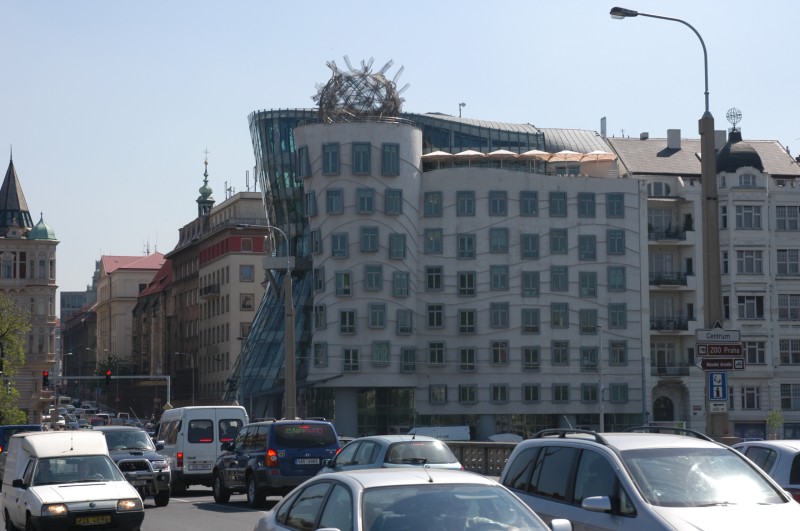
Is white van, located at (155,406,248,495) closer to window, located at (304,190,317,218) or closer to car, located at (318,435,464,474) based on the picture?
car, located at (318,435,464,474)

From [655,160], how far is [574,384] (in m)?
19.2

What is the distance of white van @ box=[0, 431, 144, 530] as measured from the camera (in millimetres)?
19078

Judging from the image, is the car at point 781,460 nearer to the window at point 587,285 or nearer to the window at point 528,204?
the window at point 528,204

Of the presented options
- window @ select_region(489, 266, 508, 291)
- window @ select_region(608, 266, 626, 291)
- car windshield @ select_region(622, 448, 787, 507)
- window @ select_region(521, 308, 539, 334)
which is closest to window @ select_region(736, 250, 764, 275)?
window @ select_region(608, 266, 626, 291)

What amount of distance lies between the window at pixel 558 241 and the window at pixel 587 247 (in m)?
1.02

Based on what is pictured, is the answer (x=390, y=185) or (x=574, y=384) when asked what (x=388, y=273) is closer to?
(x=390, y=185)

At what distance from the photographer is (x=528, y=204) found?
84250mm

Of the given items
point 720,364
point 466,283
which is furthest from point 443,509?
point 466,283

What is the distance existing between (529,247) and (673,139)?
1760 centimetres

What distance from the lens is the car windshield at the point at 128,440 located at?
2938cm

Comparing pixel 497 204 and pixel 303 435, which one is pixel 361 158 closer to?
pixel 497 204

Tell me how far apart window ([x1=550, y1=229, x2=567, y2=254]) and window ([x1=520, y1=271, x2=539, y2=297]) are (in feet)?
6.86

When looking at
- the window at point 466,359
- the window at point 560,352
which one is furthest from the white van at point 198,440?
the window at point 560,352

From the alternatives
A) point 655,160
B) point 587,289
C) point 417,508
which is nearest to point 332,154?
point 587,289
